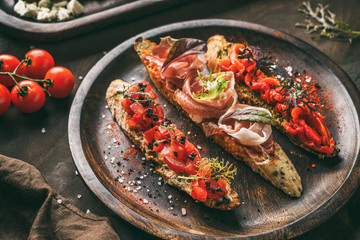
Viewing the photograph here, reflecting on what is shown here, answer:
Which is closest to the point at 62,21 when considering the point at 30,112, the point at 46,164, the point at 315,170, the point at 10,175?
the point at 30,112

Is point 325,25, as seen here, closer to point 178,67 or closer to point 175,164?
point 178,67

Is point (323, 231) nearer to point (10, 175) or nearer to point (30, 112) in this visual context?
point (10, 175)

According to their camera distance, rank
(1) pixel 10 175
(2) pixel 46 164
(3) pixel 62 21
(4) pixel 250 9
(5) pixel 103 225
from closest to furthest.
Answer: (5) pixel 103 225, (1) pixel 10 175, (2) pixel 46 164, (3) pixel 62 21, (4) pixel 250 9

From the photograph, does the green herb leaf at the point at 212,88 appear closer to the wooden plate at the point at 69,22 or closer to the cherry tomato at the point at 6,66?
the wooden plate at the point at 69,22

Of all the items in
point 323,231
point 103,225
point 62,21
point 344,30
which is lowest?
point 323,231

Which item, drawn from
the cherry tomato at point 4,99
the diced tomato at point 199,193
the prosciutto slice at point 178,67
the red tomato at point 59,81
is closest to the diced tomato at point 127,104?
the prosciutto slice at point 178,67

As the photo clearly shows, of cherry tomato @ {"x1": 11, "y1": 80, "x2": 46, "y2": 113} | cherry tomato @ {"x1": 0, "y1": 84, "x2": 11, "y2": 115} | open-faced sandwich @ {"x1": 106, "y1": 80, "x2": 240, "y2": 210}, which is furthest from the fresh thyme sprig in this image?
cherry tomato @ {"x1": 0, "y1": 84, "x2": 11, "y2": 115}

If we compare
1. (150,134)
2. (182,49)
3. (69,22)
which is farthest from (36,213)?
(69,22)

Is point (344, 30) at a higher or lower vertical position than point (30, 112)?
higher
